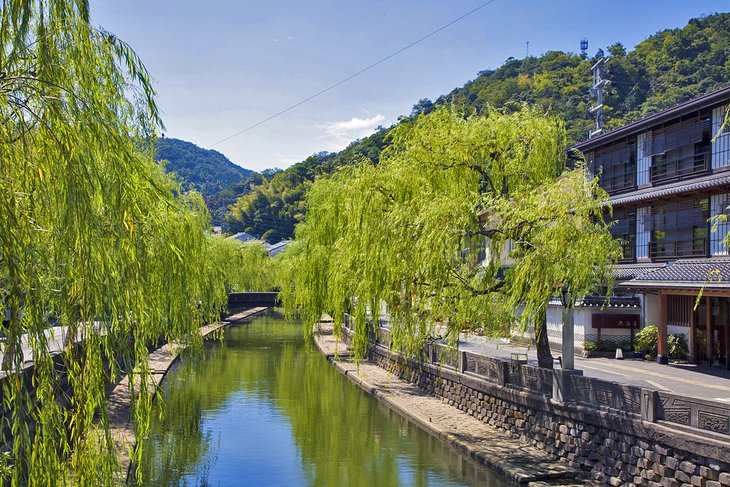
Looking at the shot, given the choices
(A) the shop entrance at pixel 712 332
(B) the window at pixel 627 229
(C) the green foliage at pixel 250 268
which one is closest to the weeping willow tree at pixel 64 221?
(A) the shop entrance at pixel 712 332

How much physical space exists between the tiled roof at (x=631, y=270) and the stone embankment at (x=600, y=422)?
882cm

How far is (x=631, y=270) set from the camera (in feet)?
92.4

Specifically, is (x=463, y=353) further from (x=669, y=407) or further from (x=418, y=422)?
(x=669, y=407)

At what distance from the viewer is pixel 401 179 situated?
19594 millimetres

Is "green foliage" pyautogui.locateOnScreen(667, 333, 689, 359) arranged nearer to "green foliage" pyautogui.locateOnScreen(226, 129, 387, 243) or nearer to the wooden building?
the wooden building

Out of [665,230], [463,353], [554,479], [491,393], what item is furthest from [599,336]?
[554,479]

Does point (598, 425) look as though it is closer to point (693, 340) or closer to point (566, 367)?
point (566, 367)

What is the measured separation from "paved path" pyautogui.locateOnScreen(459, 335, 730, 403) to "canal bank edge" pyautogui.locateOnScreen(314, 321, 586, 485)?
7.98 feet

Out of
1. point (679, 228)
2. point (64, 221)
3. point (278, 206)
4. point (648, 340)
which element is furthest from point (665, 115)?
point (278, 206)

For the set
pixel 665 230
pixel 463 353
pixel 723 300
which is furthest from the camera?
pixel 665 230

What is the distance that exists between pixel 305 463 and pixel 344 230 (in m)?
13.6

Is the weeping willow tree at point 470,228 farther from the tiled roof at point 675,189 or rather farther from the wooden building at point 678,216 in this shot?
the tiled roof at point 675,189

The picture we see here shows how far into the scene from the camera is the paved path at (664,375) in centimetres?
1812

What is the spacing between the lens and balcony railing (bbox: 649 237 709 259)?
2465 cm
